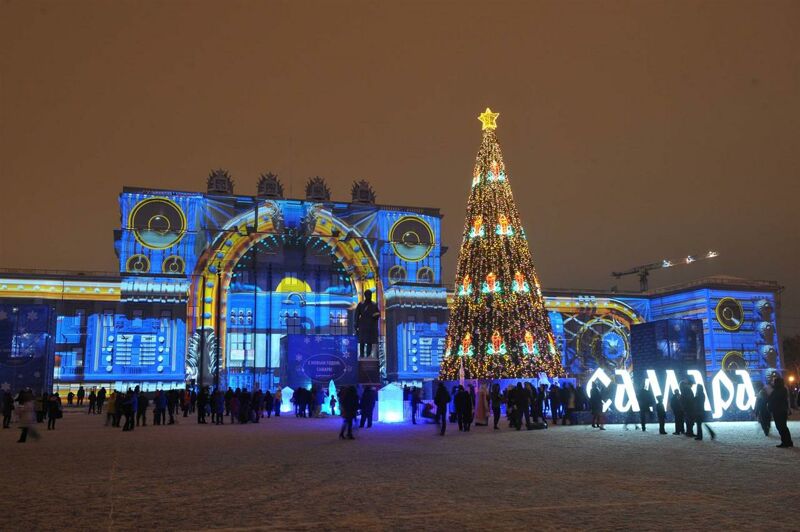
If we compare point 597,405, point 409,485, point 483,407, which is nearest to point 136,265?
point 483,407

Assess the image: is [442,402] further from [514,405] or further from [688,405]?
[688,405]

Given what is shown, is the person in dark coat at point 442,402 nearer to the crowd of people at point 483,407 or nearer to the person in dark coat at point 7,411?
the crowd of people at point 483,407

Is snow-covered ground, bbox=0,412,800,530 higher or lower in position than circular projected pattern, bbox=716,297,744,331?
lower

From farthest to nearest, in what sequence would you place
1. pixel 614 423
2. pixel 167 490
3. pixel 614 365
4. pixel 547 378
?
1. pixel 614 365
2. pixel 547 378
3. pixel 614 423
4. pixel 167 490

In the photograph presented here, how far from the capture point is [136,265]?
54.8 meters

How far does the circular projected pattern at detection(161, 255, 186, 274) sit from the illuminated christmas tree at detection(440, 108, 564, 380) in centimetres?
3099

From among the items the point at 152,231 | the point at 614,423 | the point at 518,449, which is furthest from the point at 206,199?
the point at 518,449

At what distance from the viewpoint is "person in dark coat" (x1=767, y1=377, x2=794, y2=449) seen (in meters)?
14.7

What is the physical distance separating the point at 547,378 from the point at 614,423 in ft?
21.8

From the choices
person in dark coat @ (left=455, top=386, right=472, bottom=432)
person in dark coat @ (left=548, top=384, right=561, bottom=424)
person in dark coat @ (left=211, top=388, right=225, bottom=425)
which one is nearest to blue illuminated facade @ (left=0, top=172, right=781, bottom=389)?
person in dark coat @ (left=211, top=388, right=225, bottom=425)

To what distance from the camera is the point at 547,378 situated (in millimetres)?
29344

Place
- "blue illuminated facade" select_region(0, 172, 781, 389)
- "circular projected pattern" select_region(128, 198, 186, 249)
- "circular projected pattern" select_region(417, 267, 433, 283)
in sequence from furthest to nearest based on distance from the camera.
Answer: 1. "circular projected pattern" select_region(417, 267, 433, 283)
2. "circular projected pattern" select_region(128, 198, 186, 249)
3. "blue illuminated facade" select_region(0, 172, 781, 389)

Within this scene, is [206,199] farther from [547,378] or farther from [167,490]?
[167,490]

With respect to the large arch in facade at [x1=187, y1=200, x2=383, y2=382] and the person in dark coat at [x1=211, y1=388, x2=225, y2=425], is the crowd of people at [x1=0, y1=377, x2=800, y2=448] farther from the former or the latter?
→ the large arch in facade at [x1=187, y1=200, x2=383, y2=382]
